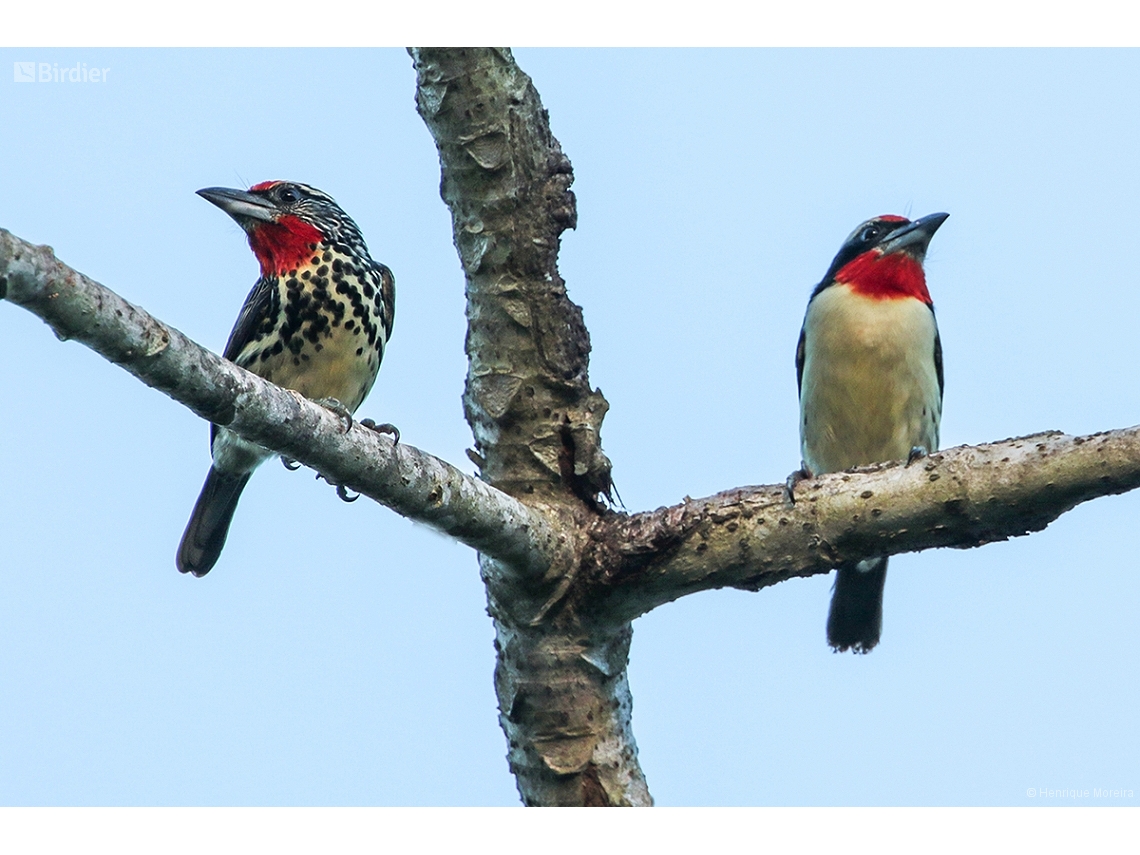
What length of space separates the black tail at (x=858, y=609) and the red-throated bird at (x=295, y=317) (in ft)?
9.05

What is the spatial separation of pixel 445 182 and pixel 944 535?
2359 mm

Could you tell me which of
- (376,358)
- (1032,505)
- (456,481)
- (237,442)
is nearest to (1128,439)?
(1032,505)

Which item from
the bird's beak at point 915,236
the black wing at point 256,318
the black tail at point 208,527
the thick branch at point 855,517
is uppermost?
the bird's beak at point 915,236

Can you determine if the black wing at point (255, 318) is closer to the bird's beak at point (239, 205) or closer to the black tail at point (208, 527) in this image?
the bird's beak at point (239, 205)

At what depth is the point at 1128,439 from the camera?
3.75 metres

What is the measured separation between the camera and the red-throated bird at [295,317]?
18.1 ft

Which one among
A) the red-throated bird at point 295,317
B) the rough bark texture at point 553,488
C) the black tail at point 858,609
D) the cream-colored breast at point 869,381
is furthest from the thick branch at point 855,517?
the black tail at point 858,609

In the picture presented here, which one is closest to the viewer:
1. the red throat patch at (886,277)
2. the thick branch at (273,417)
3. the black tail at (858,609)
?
the thick branch at (273,417)

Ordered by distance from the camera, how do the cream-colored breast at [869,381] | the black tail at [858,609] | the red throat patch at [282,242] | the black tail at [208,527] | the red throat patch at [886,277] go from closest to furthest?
1. the red throat patch at [282,242]
2. the black tail at [208,527]
3. the cream-colored breast at [869,381]
4. the black tail at [858,609]
5. the red throat patch at [886,277]

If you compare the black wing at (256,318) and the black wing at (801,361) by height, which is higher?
the black wing at (801,361)

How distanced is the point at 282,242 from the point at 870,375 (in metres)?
3.00

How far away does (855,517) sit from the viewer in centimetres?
421

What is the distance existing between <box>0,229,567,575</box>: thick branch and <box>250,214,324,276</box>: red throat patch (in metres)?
1.95

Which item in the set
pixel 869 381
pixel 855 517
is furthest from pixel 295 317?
pixel 869 381
